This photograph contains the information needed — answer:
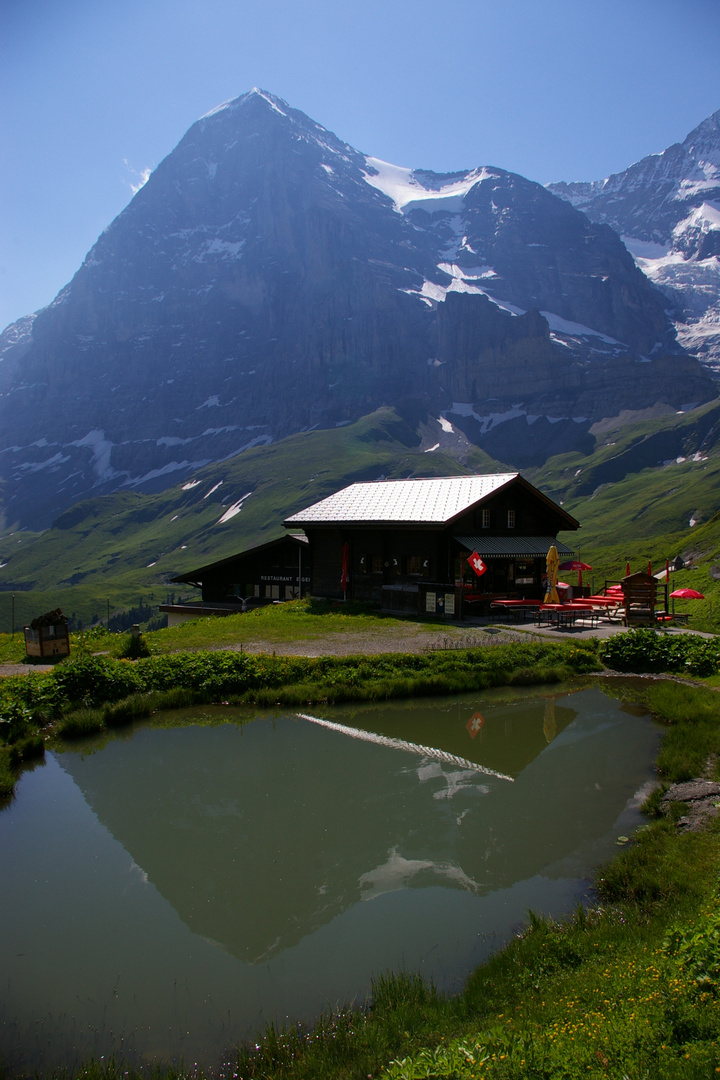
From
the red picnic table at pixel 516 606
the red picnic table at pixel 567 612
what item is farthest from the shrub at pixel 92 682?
the red picnic table at pixel 516 606

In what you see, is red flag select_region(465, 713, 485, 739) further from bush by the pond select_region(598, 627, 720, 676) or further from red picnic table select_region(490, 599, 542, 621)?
red picnic table select_region(490, 599, 542, 621)

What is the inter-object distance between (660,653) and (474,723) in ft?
29.2

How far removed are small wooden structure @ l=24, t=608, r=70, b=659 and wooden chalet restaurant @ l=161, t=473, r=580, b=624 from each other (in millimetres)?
16841

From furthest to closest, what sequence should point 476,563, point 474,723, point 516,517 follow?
point 516,517 → point 476,563 → point 474,723

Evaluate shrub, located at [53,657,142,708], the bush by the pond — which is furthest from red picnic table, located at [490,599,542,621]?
shrub, located at [53,657,142,708]

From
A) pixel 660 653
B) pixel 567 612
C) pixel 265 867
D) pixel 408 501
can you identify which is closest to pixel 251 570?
pixel 408 501

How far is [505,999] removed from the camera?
7.12 metres

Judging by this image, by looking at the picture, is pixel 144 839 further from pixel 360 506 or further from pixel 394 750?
pixel 360 506

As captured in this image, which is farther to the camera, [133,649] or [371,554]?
[371,554]

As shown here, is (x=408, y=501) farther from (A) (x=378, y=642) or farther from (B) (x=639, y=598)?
(A) (x=378, y=642)

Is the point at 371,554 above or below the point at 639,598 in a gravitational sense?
above

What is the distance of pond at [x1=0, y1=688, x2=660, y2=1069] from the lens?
24.9ft

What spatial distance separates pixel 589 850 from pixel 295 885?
4.64 m

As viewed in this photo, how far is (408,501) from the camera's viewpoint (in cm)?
3897
